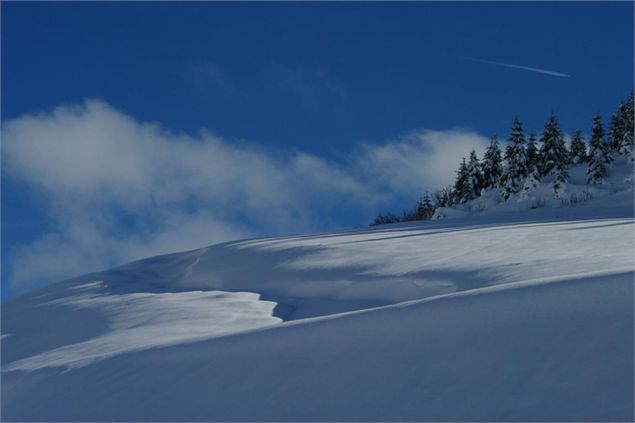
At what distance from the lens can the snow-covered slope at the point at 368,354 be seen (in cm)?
237

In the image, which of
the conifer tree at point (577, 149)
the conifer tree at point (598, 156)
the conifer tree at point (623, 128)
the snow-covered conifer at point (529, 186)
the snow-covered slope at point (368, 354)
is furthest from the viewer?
the conifer tree at point (577, 149)

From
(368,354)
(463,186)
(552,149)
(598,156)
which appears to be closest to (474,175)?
(463,186)

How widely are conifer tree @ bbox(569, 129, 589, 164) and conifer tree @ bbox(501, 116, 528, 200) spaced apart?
503cm

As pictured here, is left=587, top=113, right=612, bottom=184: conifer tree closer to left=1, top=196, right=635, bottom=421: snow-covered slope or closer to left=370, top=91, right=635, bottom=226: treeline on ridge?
left=370, top=91, right=635, bottom=226: treeline on ridge

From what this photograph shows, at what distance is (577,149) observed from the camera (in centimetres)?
3703

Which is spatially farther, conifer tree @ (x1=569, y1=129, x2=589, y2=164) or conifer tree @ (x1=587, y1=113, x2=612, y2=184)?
conifer tree @ (x1=569, y1=129, x2=589, y2=164)

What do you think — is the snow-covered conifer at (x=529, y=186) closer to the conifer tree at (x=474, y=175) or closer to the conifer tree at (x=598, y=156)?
the conifer tree at (x=598, y=156)

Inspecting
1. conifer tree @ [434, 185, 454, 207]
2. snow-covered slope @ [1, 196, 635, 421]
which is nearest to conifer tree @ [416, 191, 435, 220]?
conifer tree @ [434, 185, 454, 207]

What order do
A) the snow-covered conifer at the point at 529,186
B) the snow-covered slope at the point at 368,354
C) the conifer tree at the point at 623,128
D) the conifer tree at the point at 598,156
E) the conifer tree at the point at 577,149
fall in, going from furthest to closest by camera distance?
the conifer tree at the point at 577,149 → the conifer tree at the point at 623,128 → the snow-covered conifer at the point at 529,186 → the conifer tree at the point at 598,156 → the snow-covered slope at the point at 368,354

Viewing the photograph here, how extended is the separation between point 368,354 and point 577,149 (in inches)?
1497

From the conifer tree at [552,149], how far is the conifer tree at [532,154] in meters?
0.33

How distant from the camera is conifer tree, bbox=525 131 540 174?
1296 inches

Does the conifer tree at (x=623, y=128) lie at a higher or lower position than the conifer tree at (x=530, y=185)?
higher

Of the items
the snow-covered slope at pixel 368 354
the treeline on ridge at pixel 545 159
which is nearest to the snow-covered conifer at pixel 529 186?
the treeline on ridge at pixel 545 159
